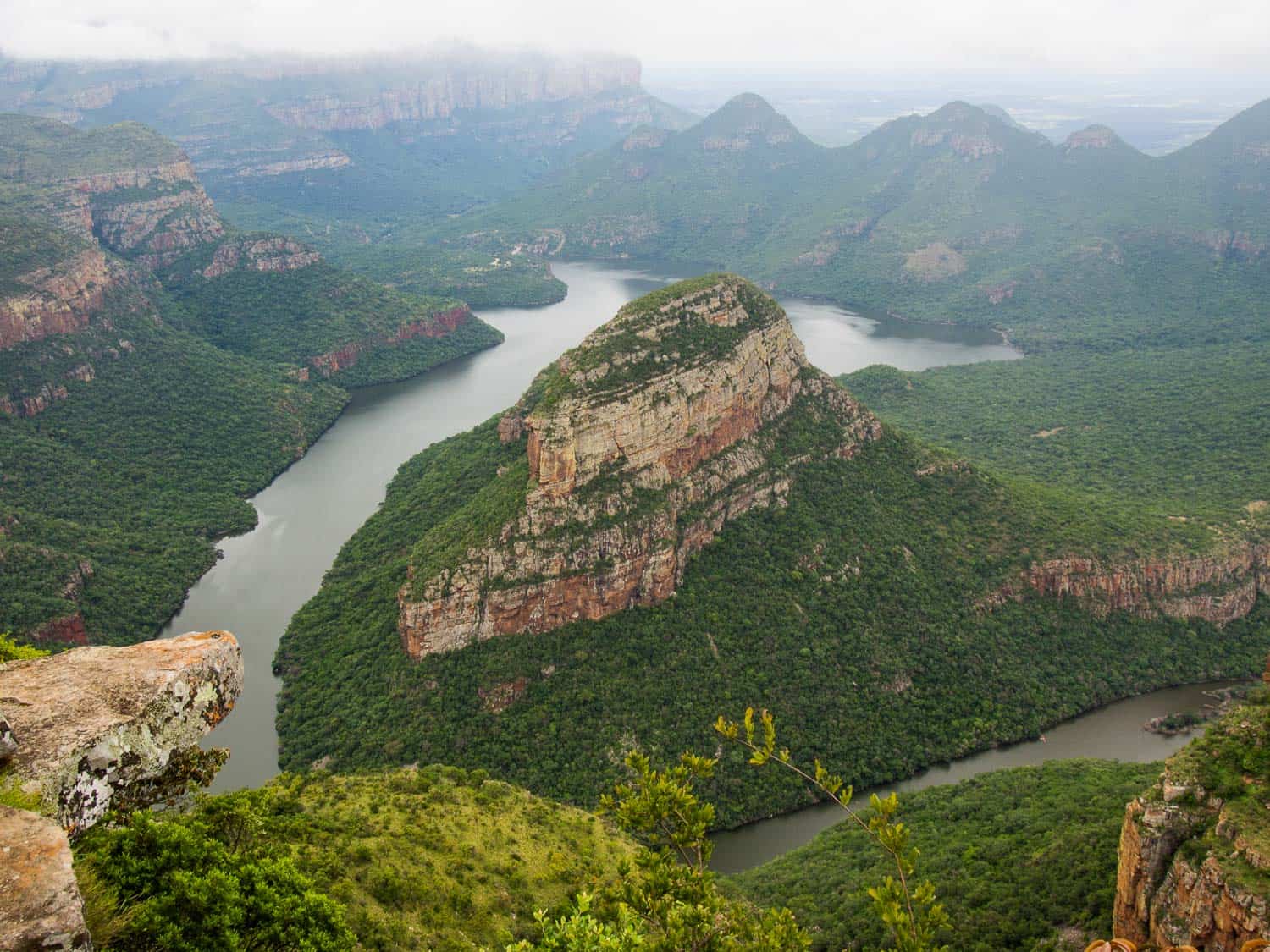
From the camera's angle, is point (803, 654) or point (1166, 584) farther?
point (1166, 584)

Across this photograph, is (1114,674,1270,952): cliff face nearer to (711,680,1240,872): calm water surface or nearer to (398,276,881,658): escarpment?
(711,680,1240,872): calm water surface

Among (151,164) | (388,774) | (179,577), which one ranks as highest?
(151,164)

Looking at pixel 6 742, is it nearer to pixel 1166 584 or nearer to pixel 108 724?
pixel 108 724

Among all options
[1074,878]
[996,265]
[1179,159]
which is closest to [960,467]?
[1074,878]

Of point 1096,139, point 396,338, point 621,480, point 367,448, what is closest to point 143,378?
point 367,448

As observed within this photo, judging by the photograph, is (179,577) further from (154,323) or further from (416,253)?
(416,253)

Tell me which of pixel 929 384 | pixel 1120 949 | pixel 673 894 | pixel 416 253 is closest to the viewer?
pixel 673 894

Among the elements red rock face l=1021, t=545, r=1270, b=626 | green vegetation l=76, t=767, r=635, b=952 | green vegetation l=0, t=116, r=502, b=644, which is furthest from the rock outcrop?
green vegetation l=0, t=116, r=502, b=644
